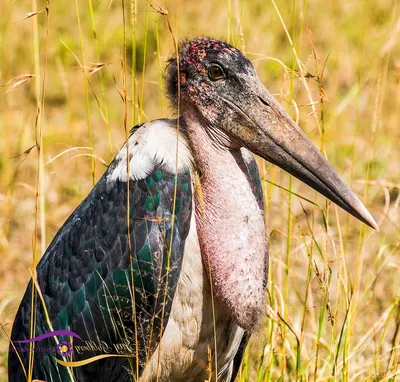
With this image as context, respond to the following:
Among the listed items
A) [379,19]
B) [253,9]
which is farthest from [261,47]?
[379,19]

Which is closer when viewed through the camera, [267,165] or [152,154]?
[152,154]

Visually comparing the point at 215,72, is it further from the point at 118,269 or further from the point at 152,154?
the point at 118,269

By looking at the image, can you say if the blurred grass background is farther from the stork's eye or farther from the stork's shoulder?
the stork's shoulder

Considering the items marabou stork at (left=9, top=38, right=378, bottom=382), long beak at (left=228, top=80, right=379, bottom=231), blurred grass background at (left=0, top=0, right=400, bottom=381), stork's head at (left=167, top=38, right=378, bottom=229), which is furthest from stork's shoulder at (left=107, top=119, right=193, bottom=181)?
blurred grass background at (left=0, top=0, right=400, bottom=381)

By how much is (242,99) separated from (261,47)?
423cm

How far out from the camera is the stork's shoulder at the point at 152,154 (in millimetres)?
3578

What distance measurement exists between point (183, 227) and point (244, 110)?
548mm

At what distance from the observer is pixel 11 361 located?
404 cm

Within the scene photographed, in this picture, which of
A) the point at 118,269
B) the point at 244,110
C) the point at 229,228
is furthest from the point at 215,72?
the point at 118,269

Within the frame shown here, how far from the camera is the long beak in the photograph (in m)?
3.58

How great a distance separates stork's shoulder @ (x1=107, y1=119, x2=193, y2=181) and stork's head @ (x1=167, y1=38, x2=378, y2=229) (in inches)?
6.1

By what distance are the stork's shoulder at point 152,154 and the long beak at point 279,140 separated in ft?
0.86

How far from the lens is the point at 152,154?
3600mm

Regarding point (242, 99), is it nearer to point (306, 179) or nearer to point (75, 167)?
point (306, 179)
